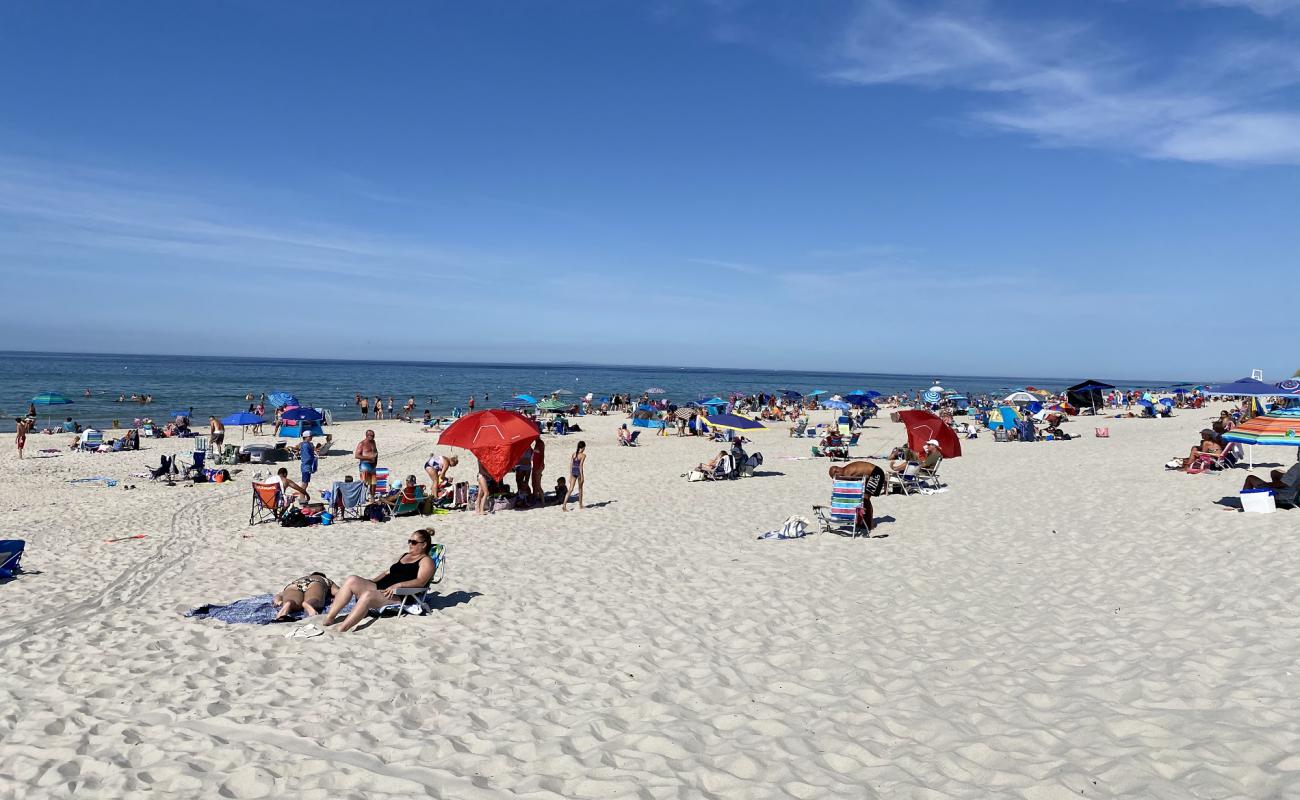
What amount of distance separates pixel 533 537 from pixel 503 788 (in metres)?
6.51

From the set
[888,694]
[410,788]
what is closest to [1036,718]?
[888,694]

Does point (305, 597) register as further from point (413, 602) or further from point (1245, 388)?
point (1245, 388)

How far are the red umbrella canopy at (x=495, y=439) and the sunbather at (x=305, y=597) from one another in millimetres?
5083

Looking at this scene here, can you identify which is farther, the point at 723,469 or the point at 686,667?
the point at 723,469

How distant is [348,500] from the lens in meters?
11.8

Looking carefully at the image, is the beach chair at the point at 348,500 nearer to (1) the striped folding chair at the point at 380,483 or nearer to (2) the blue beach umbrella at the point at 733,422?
(1) the striped folding chair at the point at 380,483

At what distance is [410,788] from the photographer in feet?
12.5

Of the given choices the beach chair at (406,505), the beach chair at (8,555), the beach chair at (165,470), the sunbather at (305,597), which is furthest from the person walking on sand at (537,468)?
the beach chair at (165,470)

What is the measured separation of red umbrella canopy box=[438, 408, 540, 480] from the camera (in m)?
11.9

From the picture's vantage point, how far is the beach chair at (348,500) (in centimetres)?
1173

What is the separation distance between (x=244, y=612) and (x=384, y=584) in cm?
119

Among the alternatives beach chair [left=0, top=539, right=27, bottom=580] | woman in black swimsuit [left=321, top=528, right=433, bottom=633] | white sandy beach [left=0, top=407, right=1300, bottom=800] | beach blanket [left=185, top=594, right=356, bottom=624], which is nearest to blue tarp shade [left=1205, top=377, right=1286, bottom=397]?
white sandy beach [left=0, top=407, right=1300, bottom=800]

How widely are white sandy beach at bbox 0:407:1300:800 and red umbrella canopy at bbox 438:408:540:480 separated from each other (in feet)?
5.37

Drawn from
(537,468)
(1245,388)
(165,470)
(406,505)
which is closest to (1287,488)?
(537,468)
